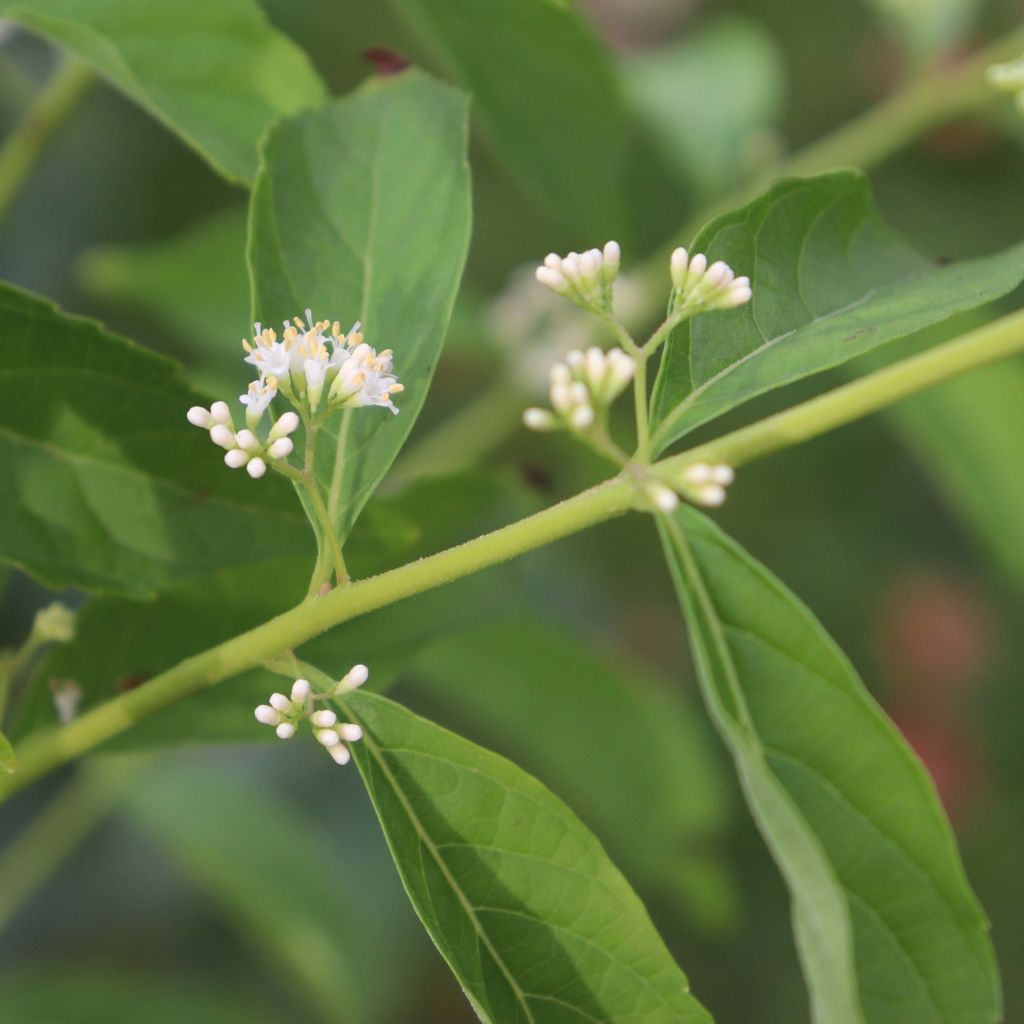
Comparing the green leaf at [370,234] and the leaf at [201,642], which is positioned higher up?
the green leaf at [370,234]

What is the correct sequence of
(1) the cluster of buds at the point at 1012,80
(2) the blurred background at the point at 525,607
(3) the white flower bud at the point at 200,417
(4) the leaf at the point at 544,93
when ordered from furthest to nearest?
1. (2) the blurred background at the point at 525,607
2. (4) the leaf at the point at 544,93
3. (1) the cluster of buds at the point at 1012,80
4. (3) the white flower bud at the point at 200,417

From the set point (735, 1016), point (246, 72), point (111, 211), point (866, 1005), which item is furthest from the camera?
point (735, 1016)

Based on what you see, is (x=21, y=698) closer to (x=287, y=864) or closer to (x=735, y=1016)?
(x=287, y=864)

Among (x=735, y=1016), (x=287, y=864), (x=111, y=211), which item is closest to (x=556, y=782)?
(x=287, y=864)

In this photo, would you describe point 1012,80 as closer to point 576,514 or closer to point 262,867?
point 576,514

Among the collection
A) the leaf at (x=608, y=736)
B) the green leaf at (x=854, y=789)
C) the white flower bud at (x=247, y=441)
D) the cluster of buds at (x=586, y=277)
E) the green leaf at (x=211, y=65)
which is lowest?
the green leaf at (x=854, y=789)

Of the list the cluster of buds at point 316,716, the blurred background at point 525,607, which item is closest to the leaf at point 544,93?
the blurred background at point 525,607

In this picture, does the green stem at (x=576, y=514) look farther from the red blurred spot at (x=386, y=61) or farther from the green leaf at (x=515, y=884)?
the red blurred spot at (x=386, y=61)
